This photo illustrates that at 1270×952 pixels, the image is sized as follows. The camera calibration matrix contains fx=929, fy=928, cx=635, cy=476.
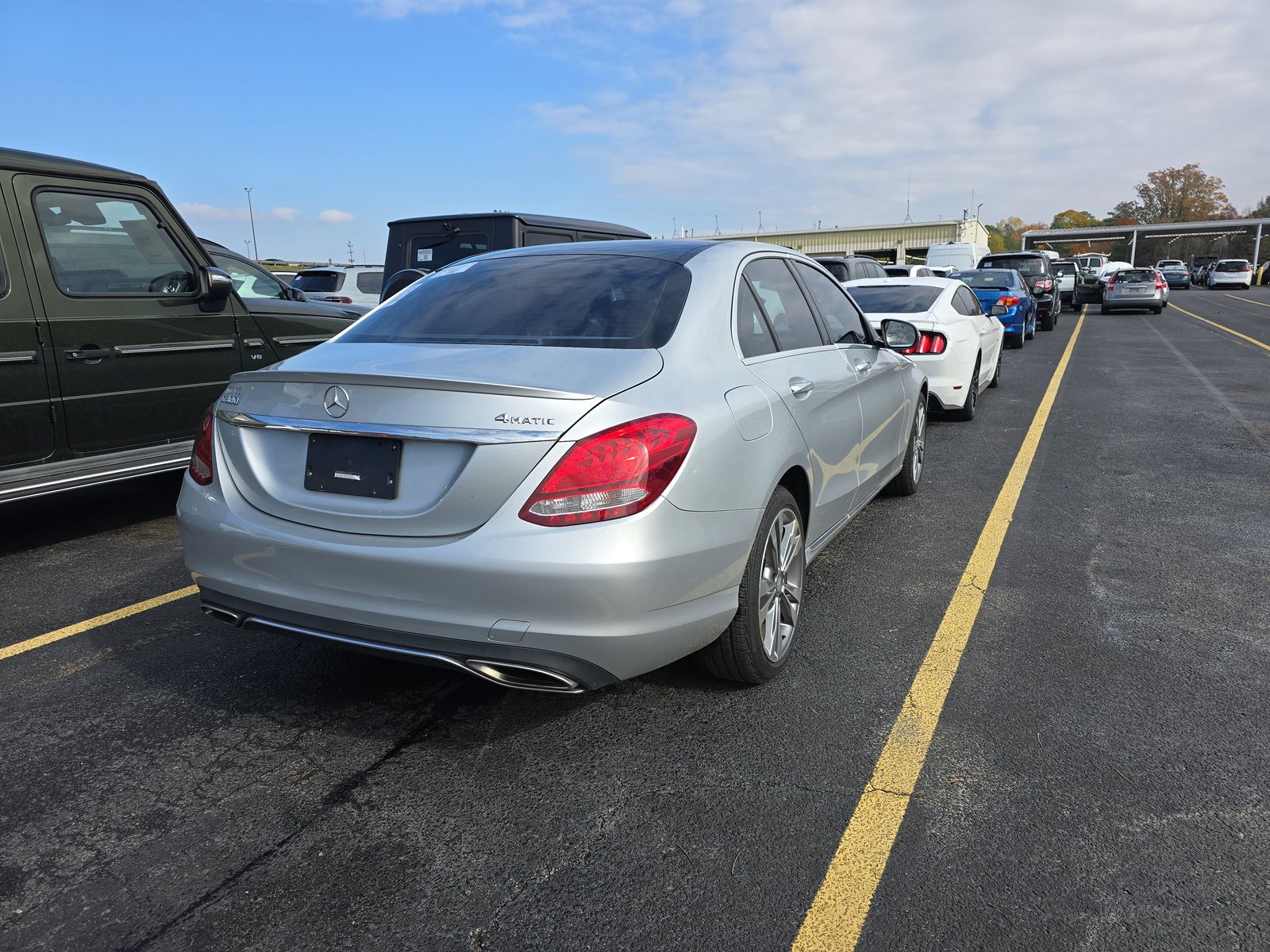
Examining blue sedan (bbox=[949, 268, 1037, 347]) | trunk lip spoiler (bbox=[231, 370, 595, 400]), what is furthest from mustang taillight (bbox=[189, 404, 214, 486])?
blue sedan (bbox=[949, 268, 1037, 347])

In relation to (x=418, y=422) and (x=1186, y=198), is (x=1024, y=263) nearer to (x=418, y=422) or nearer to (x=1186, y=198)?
(x=418, y=422)

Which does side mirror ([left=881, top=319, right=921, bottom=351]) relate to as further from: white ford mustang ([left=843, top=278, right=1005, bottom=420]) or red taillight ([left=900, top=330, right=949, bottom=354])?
red taillight ([left=900, top=330, right=949, bottom=354])

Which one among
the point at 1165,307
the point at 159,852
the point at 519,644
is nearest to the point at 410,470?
the point at 519,644

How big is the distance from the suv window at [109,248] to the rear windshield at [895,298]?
6378mm

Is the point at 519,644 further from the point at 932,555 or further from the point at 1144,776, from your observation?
the point at 932,555

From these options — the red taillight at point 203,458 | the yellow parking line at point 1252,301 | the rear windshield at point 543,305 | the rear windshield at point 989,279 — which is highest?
the rear windshield at point 543,305

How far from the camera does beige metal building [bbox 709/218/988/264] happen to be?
8062 centimetres

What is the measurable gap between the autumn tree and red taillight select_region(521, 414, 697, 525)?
5899 inches

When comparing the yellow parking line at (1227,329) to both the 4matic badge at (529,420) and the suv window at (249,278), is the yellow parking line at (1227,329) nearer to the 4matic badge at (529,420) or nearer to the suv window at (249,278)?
the suv window at (249,278)

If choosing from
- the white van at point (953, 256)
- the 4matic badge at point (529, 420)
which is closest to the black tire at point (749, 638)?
the 4matic badge at point (529, 420)

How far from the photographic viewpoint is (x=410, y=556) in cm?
270

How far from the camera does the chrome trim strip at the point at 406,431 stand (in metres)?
2.65

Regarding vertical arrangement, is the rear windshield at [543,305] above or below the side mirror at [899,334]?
above

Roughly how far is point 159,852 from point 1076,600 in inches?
155
